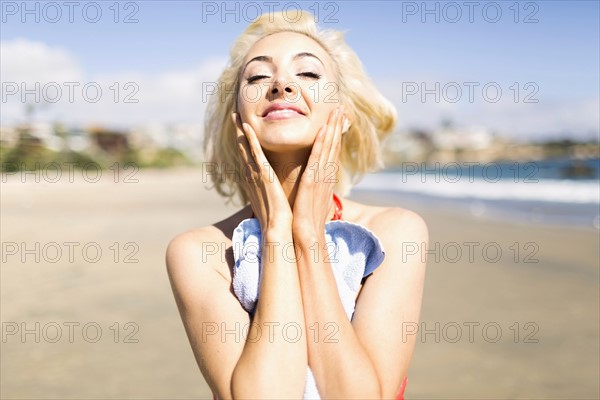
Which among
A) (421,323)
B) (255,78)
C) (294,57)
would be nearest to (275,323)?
(255,78)

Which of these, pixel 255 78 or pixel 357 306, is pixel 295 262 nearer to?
pixel 357 306

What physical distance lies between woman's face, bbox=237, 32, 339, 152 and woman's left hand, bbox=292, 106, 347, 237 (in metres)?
0.06

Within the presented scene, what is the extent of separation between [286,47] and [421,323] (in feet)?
12.5

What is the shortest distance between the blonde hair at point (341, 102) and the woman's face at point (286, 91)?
220 millimetres

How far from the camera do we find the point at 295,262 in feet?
8.15

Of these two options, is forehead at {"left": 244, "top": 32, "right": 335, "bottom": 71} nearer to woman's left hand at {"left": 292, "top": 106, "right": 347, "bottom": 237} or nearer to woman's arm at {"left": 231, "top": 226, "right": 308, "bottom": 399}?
woman's left hand at {"left": 292, "top": 106, "right": 347, "bottom": 237}

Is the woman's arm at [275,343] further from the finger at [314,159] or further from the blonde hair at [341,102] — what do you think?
the blonde hair at [341,102]

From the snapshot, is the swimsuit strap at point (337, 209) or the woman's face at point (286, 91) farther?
the swimsuit strap at point (337, 209)

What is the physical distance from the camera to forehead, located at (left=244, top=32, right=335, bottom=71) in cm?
295

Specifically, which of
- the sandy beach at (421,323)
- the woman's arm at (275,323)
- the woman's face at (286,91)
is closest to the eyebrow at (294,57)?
the woman's face at (286,91)

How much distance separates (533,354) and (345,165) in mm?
2633

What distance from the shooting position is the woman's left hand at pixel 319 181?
8.61 ft

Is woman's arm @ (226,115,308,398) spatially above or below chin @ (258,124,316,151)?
below

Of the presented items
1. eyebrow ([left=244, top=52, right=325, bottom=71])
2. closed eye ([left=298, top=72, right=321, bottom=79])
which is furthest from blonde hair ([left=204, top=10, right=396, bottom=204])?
closed eye ([left=298, top=72, right=321, bottom=79])
